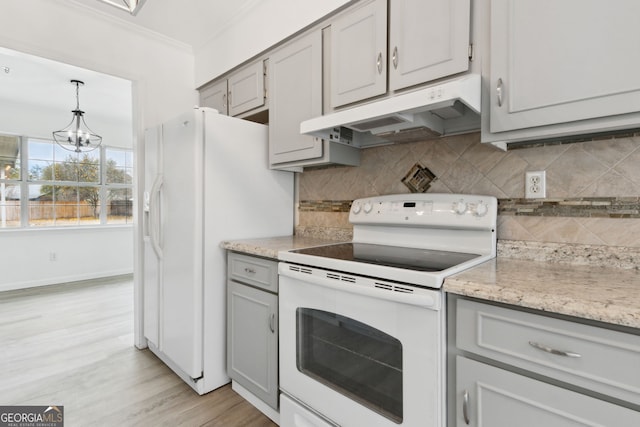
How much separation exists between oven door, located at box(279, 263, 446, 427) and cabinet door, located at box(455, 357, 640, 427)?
7 centimetres

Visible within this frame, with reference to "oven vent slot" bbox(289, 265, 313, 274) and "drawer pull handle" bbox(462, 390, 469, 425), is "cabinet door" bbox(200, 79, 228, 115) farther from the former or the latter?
"drawer pull handle" bbox(462, 390, 469, 425)

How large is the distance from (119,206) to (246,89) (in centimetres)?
412

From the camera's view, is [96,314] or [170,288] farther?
[96,314]

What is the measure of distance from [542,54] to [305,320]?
1.36m

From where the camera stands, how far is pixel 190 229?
1895mm

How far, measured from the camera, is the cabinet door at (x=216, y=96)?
8.46 feet

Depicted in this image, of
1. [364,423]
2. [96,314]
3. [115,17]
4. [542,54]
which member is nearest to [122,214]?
[96,314]

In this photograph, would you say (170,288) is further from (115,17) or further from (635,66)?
(635,66)

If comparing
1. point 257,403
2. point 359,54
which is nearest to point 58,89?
point 359,54

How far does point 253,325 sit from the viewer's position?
175 cm
